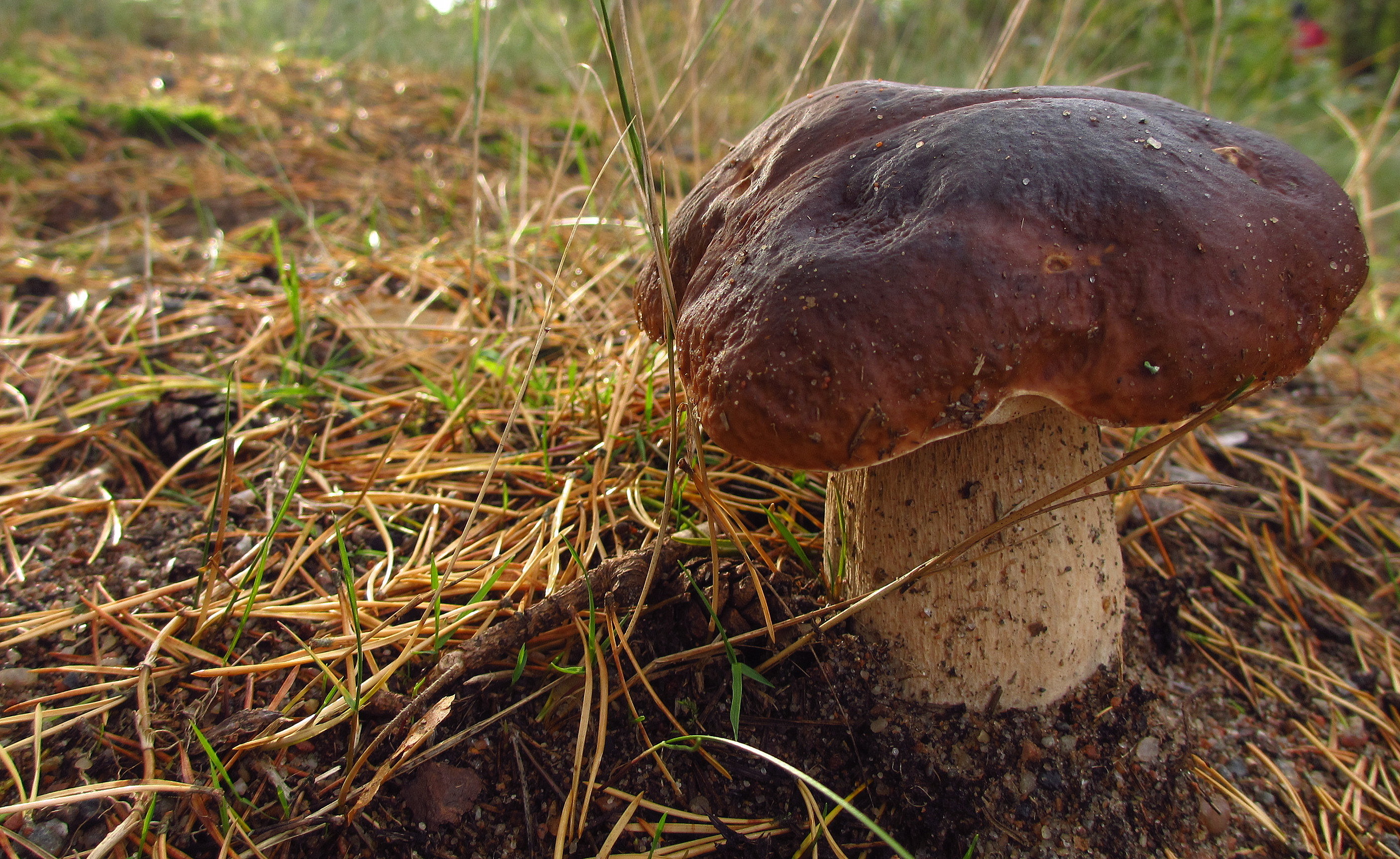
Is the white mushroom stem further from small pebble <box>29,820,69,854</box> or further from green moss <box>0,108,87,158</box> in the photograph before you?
green moss <box>0,108,87,158</box>

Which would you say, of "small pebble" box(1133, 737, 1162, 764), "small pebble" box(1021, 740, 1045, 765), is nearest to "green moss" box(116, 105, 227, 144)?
"small pebble" box(1021, 740, 1045, 765)

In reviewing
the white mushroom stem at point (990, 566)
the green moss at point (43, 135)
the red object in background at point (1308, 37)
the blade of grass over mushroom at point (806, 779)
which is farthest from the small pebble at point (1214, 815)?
the red object in background at point (1308, 37)

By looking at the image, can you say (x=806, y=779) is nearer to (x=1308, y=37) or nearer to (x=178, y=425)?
(x=178, y=425)

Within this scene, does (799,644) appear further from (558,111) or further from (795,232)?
(558,111)

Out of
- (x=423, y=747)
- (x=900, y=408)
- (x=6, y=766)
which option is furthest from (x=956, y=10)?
(x=6, y=766)

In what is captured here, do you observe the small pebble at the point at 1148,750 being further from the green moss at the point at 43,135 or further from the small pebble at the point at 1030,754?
the green moss at the point at 43,135

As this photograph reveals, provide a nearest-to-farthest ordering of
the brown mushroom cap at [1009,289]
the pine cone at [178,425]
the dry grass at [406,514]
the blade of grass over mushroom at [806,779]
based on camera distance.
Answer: the blade of grass over mushroom at [806,779] → the brown mushroom cap at [1009,289] → the dry grass at [406,514] → the pine cone at [178,425]
